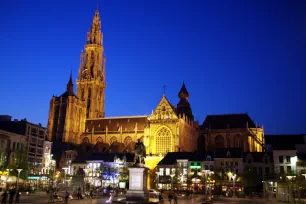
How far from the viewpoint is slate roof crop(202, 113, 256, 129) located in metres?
88.9

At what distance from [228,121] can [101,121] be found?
38396 mm

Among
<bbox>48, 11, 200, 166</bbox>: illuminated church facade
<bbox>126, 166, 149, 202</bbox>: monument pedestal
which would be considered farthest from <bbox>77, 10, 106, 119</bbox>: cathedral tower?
<bbox>126, 166, 149, 202</bbox>: monument pedestal

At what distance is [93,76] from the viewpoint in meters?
114

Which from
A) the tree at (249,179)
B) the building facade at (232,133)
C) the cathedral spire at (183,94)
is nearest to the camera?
the tree at (249,179)

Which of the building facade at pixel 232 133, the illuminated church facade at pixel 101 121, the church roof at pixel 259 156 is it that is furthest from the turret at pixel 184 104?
the church roof at pixel 259 156

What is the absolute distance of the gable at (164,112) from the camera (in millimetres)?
79000

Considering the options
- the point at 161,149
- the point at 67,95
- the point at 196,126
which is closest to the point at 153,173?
the point at 161,149

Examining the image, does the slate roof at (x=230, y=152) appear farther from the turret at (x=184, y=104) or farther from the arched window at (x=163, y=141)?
the turret at (x=184, y=104)

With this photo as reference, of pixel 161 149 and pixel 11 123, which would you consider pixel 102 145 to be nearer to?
pixel 161 149

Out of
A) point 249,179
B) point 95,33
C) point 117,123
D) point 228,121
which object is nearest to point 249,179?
point 249,179

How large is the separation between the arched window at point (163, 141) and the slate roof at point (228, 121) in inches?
677

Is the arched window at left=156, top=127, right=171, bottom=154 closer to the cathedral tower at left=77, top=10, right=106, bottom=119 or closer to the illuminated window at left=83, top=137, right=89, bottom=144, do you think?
the illuminated window at left=83, top=137, right=89, bottom=144

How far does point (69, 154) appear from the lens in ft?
290

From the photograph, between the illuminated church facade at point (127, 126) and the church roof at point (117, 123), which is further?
the church roof at point (117, 123)
